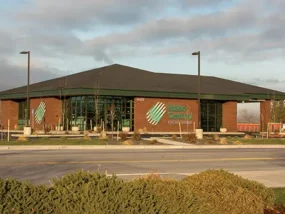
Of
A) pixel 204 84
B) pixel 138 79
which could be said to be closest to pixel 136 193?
pixel 138 79

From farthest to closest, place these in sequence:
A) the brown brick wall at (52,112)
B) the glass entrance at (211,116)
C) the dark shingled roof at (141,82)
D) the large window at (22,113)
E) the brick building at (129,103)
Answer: the large window at (22,113)
the glass entrance at (211,116)
the brown brick wall at (52,112)
the dark shingled roof at (141,82)
the brick building at (129,103)

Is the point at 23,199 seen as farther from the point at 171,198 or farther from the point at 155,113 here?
the point at 155,113

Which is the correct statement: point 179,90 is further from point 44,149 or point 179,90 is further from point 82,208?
point 82,208

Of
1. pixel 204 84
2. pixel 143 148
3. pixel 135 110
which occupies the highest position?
pixel 204 84

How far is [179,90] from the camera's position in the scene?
4553 centimetres

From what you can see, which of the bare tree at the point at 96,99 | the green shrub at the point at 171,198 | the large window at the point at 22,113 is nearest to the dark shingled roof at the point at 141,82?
the bare tree at the point at 96,99

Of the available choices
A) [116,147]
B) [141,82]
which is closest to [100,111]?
[141,82]

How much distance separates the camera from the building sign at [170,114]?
1766 inches

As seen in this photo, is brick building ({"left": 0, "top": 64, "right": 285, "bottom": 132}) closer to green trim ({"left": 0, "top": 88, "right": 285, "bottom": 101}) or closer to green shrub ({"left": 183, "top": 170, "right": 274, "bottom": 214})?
green trim ({"left": 0, "top": 88, "right": 285, "bottom": 101})

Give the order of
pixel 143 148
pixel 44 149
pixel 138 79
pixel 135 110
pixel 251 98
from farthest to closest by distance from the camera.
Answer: pixel 251 98 < pixel 138 79 < pixel 135 110 < pixel 143 148 < pixel 44 149

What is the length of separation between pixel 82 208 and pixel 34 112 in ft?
155

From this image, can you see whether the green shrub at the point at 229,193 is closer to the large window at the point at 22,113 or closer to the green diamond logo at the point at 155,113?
the green diamond logo at the point at 155,113

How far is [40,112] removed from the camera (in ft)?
159

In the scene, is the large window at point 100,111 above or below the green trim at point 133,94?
below
